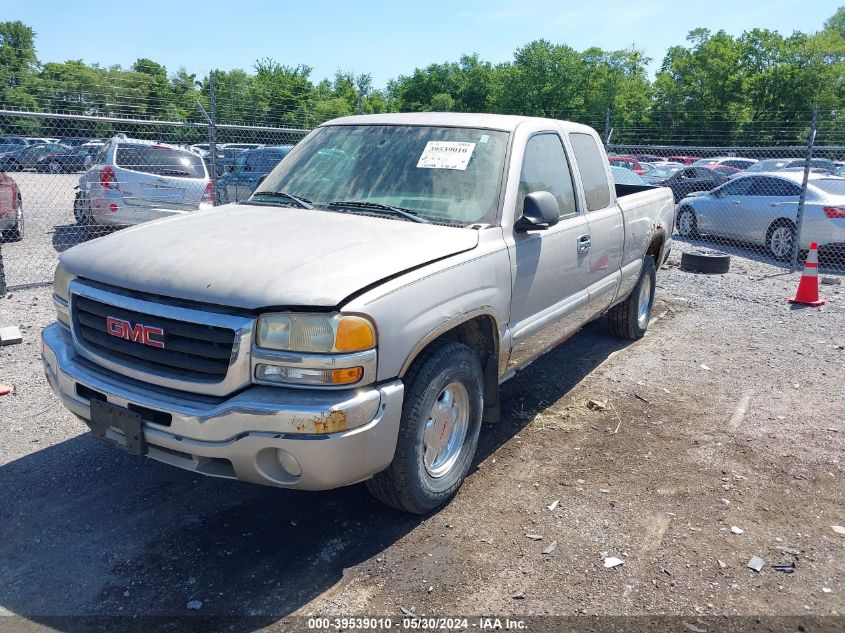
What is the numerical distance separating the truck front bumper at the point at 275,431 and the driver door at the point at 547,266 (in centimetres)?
132

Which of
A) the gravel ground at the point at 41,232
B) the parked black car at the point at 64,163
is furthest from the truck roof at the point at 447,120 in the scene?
the parked black car at the point at 64,163

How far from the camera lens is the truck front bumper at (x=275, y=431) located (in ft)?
9.54

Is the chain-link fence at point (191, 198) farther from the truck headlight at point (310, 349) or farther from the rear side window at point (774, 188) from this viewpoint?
the truck headlight at point (310, 349)

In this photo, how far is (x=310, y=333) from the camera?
2955mm

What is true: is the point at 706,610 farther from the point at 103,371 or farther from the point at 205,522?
the point at 103,371

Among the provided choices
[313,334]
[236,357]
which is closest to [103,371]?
[236,357]

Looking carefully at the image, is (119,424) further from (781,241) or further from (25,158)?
(25,158)

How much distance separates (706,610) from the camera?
3.04 meters

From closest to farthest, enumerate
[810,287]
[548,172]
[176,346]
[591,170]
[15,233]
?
[176,346], [548,172], [591,170], [810,287], [15,233]

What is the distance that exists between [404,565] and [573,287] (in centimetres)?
239

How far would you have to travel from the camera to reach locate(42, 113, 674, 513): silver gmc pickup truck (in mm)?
2967

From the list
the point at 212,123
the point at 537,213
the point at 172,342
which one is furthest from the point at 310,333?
the point at 212,123

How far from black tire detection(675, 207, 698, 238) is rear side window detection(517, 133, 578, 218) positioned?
33.2 feet

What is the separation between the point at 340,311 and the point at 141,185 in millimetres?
8548
